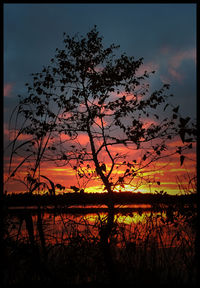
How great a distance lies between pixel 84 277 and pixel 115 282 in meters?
1.05

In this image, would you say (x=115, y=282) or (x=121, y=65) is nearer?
(x=115, y=282)

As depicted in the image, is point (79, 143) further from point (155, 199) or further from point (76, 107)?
point (155, 199)

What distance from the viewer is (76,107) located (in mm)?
10906

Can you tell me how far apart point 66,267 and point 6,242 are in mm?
1055

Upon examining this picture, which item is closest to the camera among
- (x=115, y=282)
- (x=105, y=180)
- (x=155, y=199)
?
(x=115, y=282)

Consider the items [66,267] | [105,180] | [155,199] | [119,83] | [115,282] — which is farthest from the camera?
[119,83]

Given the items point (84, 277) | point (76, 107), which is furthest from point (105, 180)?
point (84, 277)

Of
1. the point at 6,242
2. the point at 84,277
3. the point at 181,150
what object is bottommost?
the point at 84,277

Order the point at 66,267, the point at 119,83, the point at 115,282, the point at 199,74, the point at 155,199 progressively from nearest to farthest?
the point at 199,74 → the point at 115,282 → the point at 66,267 → the point at 155,199 → the point at 119,83

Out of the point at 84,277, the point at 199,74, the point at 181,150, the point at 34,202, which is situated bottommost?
the point at 84,277

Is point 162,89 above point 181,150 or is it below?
above

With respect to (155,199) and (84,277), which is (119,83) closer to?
(155,199)

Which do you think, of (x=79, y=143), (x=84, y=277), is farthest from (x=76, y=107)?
(x=84, y=277)

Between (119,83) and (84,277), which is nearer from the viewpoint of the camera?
(84,277)
